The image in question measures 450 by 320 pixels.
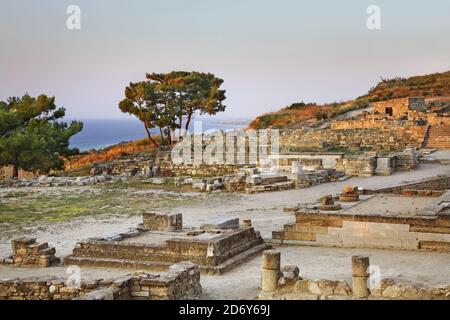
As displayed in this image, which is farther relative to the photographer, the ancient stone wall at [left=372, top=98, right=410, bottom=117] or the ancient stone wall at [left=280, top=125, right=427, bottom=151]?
the ancient stone wall at [left=372, top=98, right=410, bottom=117]

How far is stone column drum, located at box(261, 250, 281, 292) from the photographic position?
10.8 m

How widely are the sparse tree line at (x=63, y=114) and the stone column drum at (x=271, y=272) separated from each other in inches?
1074

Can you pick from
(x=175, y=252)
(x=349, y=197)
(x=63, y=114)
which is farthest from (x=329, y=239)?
(x=63, y=114)

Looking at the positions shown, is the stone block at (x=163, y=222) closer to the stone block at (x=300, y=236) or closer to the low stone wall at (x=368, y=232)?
the low stone wall at (x=368, y=232)

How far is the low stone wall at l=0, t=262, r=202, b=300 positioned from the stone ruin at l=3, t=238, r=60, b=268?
3319 millimetres

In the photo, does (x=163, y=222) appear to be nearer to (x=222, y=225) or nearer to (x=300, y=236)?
(x=222, y=225)

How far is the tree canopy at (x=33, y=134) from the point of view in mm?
35906

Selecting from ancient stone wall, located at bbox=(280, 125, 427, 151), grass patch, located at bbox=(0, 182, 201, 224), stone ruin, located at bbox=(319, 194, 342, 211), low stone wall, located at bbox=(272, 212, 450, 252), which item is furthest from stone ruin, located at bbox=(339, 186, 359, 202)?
ancient stone wall, located at bbox=(280, 125, 427, 151)

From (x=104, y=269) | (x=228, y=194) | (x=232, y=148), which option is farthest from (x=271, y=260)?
(x=232, y=148)

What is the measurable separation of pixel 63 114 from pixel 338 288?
35079mm

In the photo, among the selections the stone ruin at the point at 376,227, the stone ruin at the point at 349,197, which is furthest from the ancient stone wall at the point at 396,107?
the stone ruin at the point at 376,227

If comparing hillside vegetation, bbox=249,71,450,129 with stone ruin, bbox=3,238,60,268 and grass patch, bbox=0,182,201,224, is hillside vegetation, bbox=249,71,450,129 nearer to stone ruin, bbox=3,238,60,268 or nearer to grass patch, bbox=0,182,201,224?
grass patch, bbox=0,182,201,224
